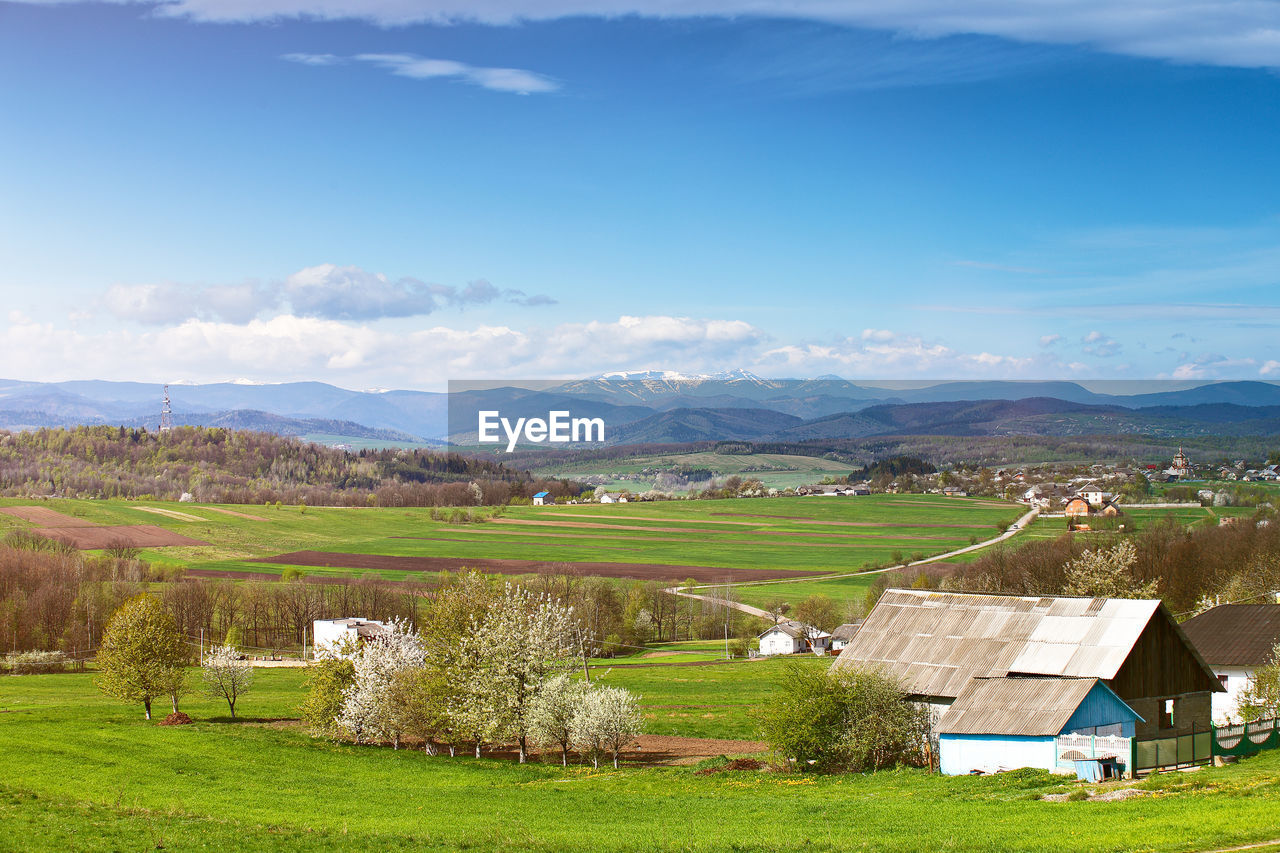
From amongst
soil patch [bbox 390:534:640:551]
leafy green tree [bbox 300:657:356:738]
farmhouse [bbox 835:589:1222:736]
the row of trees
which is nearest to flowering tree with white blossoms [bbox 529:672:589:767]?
the row of trees

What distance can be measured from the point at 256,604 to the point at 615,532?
65954 millimetres

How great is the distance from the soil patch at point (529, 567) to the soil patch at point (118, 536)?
43.0ft

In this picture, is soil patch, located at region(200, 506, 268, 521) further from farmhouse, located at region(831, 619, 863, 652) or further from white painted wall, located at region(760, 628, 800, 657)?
farmhouse, located at region(831, 619, 863, 652)

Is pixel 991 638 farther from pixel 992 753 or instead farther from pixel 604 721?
pixel 604 721

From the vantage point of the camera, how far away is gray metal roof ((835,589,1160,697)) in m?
34.0

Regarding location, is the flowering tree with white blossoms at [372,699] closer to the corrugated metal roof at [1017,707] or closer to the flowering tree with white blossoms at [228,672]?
the flowering tree with white blossoms at [228,672]

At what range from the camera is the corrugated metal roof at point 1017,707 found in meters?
30.3

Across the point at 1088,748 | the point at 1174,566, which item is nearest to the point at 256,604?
the point at 1174,566

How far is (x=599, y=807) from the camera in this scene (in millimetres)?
27547

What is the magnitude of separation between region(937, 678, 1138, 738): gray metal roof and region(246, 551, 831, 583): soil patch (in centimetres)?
8209

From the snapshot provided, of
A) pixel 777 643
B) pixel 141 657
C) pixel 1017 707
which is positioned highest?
pixel 1017 707

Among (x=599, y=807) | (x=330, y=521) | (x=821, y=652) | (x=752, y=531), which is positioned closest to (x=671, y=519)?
(x=752, y=531)

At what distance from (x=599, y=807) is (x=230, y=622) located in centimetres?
7873

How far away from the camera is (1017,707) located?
31391mm
